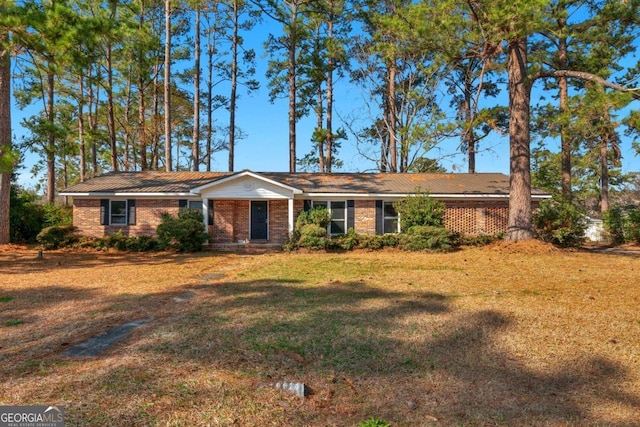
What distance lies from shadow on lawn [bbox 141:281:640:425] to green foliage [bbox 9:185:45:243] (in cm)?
1510

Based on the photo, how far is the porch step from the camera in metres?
14.6

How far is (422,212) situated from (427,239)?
1437 mm

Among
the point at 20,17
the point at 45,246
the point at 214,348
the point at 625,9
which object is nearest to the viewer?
the point at 214,348

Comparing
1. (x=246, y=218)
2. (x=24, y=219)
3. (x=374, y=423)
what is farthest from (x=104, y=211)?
→ (x=374, y=423)

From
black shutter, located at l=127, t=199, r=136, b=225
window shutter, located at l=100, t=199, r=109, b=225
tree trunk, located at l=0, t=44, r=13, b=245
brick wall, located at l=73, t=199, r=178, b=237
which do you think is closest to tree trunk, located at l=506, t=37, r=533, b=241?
A: brick wall, located at l=73, t=199, r=178, b=237

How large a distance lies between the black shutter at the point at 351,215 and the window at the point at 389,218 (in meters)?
1.42

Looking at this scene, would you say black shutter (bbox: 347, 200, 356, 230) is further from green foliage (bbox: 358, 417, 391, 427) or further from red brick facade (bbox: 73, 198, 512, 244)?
green foliage (bbox: 358, 417, 391, 427)

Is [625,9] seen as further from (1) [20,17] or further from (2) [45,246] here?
(2) [45,246]

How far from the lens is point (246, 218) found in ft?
55.0

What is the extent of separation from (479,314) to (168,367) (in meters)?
4.52

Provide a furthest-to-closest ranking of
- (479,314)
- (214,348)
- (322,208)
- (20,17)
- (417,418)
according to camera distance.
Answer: (322,208) < (20,17) < (479,314) < (214,348) < (417,418)

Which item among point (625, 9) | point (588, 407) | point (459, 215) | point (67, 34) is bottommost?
point (588, 407)

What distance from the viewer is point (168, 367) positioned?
352cm

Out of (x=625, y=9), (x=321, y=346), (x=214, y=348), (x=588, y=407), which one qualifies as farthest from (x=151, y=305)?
(x=625, y=9)
